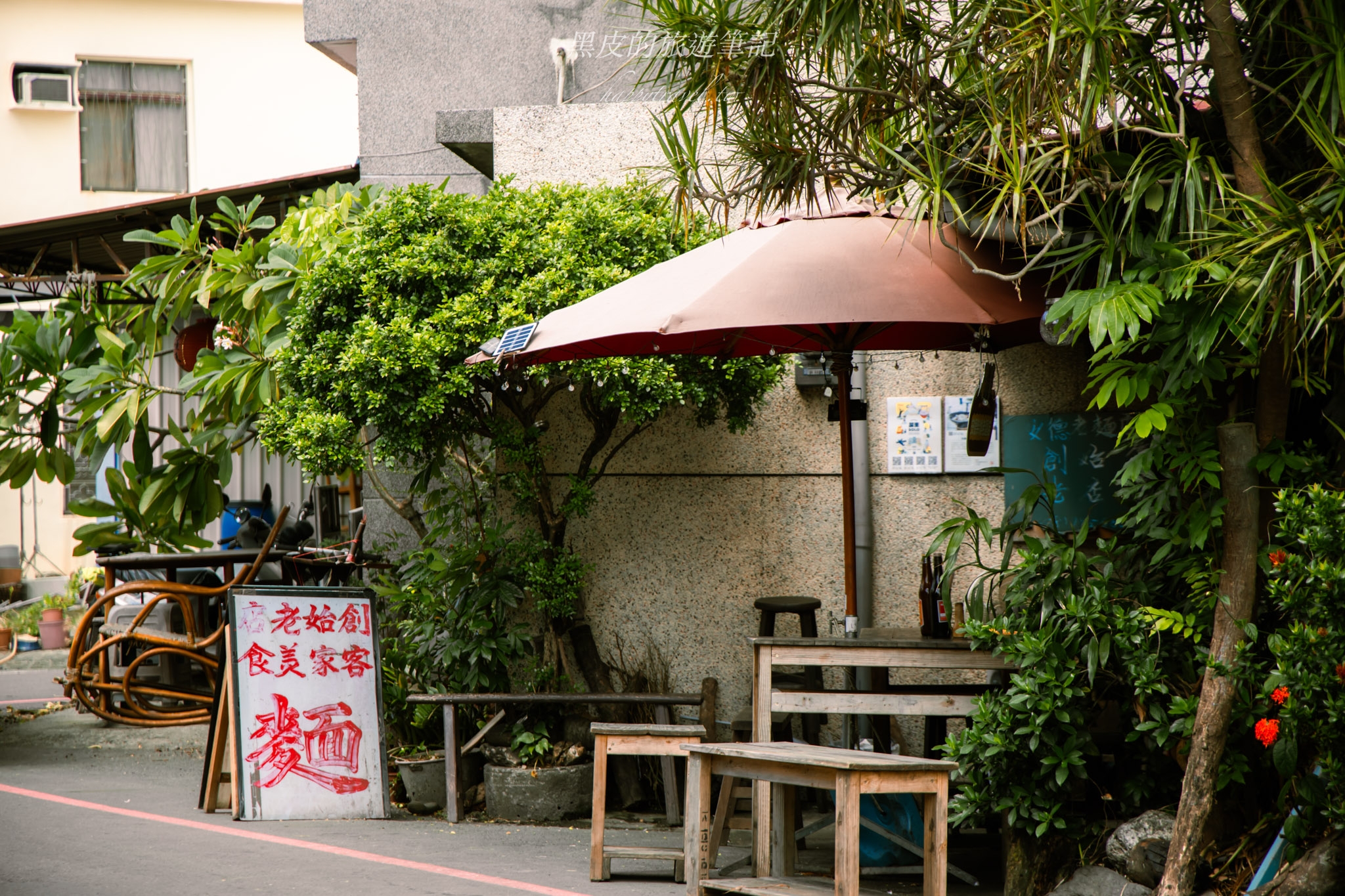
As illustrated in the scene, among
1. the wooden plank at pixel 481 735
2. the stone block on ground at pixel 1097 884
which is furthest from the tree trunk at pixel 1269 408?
the wooden plank at pixel 481 735

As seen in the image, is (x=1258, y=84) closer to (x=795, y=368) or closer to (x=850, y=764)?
(x=850, y=764)

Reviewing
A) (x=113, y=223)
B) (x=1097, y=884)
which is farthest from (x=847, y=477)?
(x=113, y=223)

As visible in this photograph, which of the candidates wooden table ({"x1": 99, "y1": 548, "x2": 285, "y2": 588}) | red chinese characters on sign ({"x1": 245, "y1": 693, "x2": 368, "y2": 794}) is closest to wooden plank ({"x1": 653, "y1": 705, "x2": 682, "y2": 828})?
red chinese characters on sign ({"x1": 245, "y1": 693, "x2": 368, "y2": 794})

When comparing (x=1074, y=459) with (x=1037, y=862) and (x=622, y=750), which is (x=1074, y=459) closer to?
(x=1037, y=862)

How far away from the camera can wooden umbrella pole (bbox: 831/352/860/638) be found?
549 cm

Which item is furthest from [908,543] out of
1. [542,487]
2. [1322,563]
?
[1322,563]

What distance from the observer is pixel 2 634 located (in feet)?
42.5

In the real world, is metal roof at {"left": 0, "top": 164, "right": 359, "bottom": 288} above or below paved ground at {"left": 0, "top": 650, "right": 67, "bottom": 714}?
above

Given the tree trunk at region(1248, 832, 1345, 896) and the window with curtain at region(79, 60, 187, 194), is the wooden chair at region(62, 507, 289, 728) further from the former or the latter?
the window with curtain at region(79, 60, 187, 194)

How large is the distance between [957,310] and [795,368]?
2309 mm

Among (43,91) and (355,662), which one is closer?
(355,662)

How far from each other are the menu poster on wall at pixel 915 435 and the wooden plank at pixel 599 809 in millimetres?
2555

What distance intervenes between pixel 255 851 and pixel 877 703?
293 centimetres

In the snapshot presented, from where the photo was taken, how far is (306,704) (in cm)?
623
